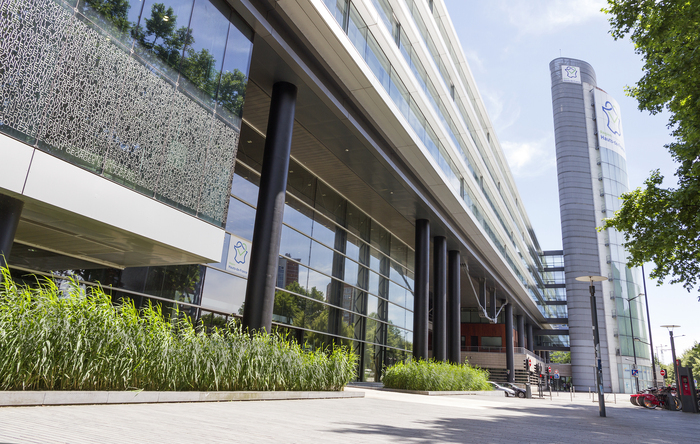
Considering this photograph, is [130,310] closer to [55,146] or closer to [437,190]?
[55,146]

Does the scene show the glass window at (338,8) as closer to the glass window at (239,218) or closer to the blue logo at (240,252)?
the glass window at (239,218)

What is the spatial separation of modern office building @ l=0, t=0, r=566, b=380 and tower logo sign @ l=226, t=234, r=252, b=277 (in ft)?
0.22

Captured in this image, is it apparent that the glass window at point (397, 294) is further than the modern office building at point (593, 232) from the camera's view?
No

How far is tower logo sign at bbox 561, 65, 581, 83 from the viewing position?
230ft

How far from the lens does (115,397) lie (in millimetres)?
7379

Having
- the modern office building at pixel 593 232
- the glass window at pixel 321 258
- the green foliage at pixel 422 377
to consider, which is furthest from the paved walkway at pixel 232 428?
the modern office building at pixel 593 232

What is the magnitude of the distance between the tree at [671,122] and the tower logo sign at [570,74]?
2319 inches

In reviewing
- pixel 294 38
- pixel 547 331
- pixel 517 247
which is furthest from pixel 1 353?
pixel 547 331

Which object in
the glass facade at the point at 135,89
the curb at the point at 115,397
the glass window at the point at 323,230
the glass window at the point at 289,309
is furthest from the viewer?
the glass window at the point at 323,230

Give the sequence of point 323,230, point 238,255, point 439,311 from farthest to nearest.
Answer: point 439,311, point 323,230, point 238,255

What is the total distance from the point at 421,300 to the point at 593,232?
A: 156ft

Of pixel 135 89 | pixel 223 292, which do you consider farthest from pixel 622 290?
pixel 135 89

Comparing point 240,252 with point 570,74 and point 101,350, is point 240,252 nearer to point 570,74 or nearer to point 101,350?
point 101,350

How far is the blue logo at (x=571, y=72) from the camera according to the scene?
70.5 metres
